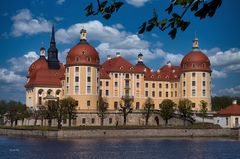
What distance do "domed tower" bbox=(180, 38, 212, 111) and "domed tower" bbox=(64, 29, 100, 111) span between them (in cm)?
1857

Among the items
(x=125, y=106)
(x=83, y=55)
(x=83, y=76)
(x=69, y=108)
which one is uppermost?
(x=83, y=55)

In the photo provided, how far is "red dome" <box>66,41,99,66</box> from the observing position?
252 ft

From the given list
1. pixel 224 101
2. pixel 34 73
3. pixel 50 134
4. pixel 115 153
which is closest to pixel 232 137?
pixel 50 134

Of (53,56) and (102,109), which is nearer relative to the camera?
(102,109)

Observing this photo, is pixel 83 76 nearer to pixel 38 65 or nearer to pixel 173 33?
pixel 38 65

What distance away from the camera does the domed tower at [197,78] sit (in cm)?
8438

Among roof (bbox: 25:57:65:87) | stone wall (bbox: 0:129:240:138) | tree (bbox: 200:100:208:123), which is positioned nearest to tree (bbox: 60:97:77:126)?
stone wall (bbox: 0:129:240:138)

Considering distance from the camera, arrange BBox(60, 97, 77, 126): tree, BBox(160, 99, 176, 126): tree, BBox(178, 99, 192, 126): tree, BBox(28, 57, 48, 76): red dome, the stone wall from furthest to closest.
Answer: BBox(28, 57, 48, 76): red dome
BBox(178, 99, 192, 126): tree
BBox(160, 99, 176, 126): tree
BBox(60, 97, 77, 126): tree
the stone wall

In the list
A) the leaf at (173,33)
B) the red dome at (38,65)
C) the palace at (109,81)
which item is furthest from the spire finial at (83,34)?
the leaf at (173,33)

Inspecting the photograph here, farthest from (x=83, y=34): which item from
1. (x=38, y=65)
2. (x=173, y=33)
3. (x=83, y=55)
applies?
(x=173, y=33)

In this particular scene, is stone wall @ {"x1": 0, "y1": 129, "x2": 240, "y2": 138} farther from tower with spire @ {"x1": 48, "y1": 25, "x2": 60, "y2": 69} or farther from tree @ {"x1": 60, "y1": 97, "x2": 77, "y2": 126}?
tower with spire @ {"x1": 48, "y1": 25, "x2": 60, "y2": 69}

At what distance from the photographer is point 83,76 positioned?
77125 millimetres

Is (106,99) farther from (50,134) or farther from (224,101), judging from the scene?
(224,101)

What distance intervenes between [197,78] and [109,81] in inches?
655
